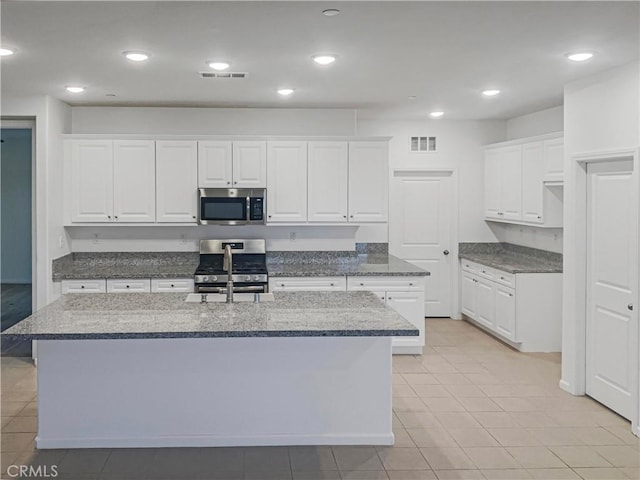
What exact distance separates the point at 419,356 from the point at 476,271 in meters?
1.60

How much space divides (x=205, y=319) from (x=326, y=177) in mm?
3145

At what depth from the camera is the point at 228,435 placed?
3.88 meters

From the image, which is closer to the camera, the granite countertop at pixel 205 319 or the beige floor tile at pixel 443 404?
the granite countertop at pixel 205 319

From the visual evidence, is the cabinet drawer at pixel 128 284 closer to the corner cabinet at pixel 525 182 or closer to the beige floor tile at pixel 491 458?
the beige floor tile at pixel 491 458

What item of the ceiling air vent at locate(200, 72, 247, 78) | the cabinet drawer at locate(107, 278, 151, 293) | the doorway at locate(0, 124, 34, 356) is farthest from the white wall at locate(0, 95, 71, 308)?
the doorway at locate(0, 124, 34, 356)

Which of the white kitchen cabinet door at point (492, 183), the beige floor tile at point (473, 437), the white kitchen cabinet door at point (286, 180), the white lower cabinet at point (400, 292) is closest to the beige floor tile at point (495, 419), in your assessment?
the beige floor tile at point (473, 437)

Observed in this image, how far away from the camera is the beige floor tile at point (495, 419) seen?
4.32m

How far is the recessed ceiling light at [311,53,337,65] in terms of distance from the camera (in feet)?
13.7

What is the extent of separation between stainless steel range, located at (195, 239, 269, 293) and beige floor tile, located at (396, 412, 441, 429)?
2.05m

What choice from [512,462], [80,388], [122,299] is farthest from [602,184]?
[80,388]

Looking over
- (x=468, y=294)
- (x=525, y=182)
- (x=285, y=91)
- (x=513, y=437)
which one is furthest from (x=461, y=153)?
(x=513, y=437)

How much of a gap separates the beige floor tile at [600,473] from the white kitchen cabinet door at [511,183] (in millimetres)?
3588

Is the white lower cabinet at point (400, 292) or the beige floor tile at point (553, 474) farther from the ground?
the white lower cabinet at point (400, 292)

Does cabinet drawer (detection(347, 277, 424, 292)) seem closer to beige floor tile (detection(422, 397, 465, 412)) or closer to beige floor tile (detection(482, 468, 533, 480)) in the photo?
beige floor tile (detection(422, 397, 465, 412))
